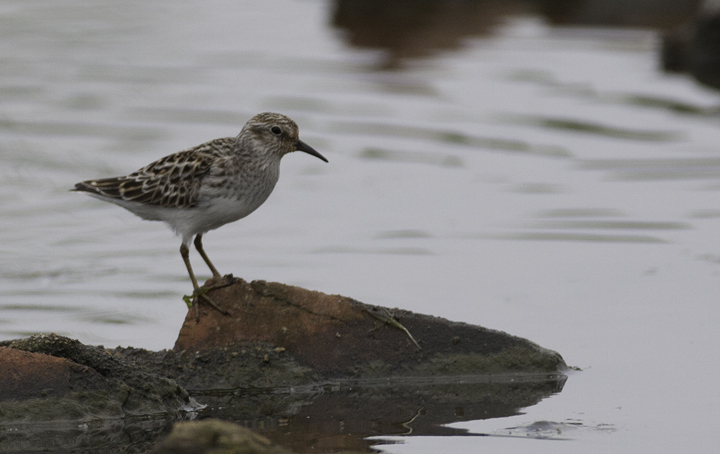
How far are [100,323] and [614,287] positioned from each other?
4.44 m

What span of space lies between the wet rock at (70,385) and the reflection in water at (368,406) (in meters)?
0.39

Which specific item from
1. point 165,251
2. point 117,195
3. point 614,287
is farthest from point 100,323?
point 614,287

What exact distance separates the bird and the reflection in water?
107 cm

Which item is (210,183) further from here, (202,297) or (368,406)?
(368,406)

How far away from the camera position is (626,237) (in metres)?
11.9

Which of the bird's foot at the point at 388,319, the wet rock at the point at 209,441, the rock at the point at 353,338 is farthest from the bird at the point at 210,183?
the wet rock at the point at 209,441

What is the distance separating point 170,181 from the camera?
8.48 m

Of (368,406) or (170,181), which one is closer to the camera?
(368,406)

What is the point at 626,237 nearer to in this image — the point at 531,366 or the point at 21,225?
the point at 531,366

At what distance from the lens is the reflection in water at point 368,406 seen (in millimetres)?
6797

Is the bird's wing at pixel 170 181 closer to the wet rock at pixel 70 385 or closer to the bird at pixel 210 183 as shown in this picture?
the bird at pixel 210 183

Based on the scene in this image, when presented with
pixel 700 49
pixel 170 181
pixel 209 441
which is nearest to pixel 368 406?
pixel 209 441

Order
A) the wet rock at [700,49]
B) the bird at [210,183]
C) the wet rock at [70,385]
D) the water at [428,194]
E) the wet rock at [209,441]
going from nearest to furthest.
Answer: the wet rock at [209,441] < the wet rock at [70,385] < the bird at [210,183] < the water at [428,194] < the wet rock at [700,49]

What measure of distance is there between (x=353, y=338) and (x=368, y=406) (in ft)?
2.09
